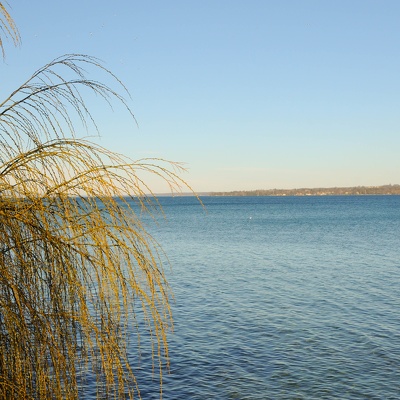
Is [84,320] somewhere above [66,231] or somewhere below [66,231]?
below

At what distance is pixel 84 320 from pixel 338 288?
27.4 m

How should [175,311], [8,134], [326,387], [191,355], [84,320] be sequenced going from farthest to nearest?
[175,311], [191,355], [326,387], [8,134], [84,320]

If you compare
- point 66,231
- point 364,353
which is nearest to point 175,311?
point 364,353

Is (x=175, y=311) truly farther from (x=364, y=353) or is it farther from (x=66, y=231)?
(x=66, y=231)

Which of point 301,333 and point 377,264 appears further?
point 377,264

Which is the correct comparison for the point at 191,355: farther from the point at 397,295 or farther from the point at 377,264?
the point at 377,264

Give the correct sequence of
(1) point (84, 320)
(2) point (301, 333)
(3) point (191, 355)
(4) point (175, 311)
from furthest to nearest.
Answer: (4) point (175, 311)
(2) point (301, 333)
(3) point (191, 355)
(1) point (84, 320)

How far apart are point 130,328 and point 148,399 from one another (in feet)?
19.9

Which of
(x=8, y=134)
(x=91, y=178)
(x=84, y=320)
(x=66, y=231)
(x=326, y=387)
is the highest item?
(x=8, y=134)

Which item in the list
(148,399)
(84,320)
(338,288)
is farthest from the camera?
(338,288)

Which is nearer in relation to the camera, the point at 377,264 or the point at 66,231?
Result: the point at 66,231

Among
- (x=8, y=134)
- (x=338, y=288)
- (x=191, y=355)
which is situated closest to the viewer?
(x=8, y=134)

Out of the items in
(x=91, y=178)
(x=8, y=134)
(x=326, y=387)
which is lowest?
(x=326, y=387)

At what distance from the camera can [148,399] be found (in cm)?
1377
